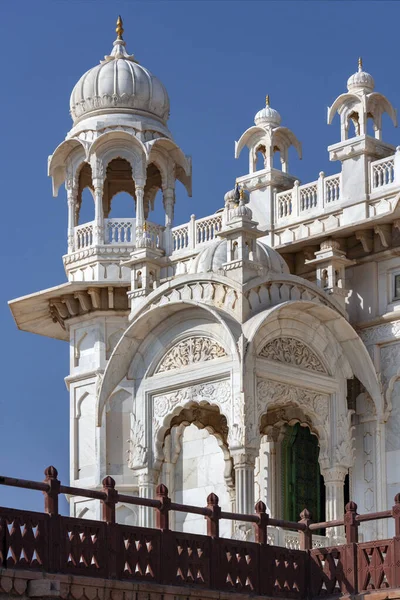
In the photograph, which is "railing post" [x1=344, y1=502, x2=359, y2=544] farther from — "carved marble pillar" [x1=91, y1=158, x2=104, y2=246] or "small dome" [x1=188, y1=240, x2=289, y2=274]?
"carved marble pillar" [x1=91, y1=158, x2=104, y2=246]

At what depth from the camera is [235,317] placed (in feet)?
72.7

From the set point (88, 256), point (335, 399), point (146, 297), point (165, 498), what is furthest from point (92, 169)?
point (165, 498)

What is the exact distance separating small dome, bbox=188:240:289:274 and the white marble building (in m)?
0.02

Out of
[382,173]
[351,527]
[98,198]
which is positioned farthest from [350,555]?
[98,198]

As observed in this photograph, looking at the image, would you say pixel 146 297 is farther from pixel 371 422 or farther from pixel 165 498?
pixel 165 498

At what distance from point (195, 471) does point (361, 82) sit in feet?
20.8

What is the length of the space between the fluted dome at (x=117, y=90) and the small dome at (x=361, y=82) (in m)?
4.11

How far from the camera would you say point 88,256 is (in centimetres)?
2659

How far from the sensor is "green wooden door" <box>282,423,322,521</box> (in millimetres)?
24562

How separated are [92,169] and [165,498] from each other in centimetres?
1032

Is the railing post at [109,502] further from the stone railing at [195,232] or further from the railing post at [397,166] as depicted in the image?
the stone railing at [195,232]

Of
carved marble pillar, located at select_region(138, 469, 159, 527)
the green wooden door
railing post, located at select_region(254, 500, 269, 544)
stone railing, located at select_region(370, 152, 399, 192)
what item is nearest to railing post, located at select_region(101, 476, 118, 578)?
railing post, located at select_region(254, 500, 269, 544)

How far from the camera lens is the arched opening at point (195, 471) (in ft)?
82.0

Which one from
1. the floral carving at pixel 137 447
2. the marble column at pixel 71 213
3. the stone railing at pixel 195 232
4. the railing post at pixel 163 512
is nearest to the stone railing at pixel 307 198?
the stone railing at pixel 195 232
